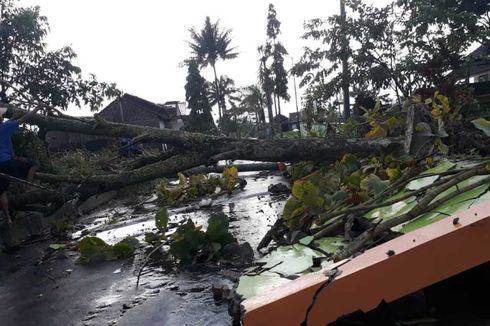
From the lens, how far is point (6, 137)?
17.8 feet

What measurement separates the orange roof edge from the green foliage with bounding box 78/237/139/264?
3.32m

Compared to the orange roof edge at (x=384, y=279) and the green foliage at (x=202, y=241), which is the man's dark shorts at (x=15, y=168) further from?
the orange roof edge at (x=384, y=279)

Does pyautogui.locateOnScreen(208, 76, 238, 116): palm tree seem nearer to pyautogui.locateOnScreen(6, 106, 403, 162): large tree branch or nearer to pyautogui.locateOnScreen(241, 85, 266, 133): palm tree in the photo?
pyautogui.locateOnScreen(241, 85, 266, 133): palm tree

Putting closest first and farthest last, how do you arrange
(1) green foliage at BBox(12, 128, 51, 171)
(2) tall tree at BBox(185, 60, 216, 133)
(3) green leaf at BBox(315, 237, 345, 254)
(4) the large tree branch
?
(3) green leaf at BBox(315, 237, 345, 254) < (4) the large tree branch < (1) green foliage at BBox(12, 128, 51, 171) < (2) tall tree at BBox(185, 60, 216, 133)

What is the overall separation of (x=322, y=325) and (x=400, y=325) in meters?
0.42

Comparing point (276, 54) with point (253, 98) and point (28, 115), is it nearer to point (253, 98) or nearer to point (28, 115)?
point (253, 98)

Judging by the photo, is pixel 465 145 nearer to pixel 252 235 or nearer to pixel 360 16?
pixel 252 235

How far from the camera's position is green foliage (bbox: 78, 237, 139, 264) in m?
4.91

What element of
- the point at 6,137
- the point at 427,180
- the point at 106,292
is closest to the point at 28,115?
the point at 6,137

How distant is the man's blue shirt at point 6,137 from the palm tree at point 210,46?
35.5 metres

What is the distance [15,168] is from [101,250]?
1.75m

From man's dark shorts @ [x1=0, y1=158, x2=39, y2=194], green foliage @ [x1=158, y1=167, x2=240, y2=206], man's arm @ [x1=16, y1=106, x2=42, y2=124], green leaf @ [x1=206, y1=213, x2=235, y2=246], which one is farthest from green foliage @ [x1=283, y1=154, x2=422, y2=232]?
green foliage @ [x1=158, y1=167, x2=240, y2=206]

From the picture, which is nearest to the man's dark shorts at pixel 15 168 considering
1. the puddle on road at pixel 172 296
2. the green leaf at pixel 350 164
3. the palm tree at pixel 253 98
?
the puddle on road at pixel 172 296

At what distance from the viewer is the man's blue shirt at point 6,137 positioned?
523cm
